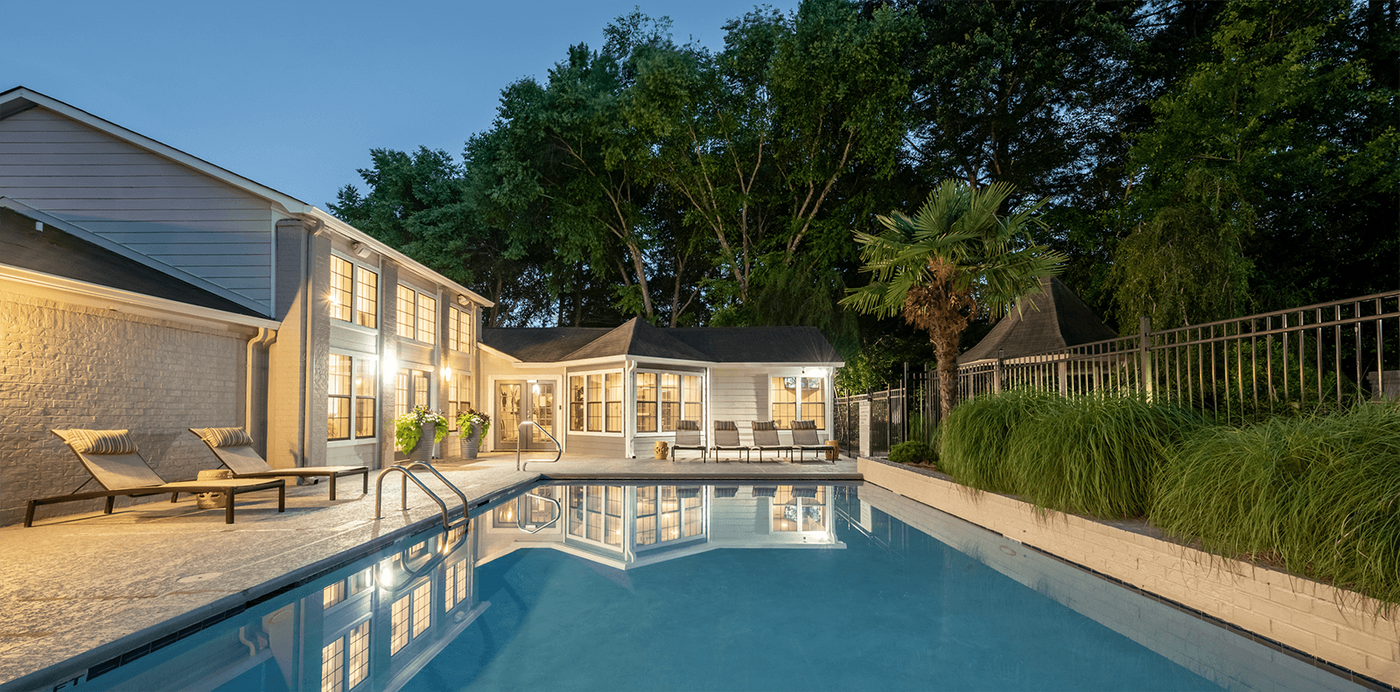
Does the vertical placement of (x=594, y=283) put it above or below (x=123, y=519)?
above

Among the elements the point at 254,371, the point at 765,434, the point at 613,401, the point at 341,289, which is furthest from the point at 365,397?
the point at 765,434

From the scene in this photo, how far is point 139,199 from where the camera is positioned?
10492mm

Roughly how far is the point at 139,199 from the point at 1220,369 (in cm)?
1604

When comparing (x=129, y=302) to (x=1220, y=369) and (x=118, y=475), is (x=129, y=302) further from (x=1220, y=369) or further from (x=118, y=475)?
(x=1220, y=369)

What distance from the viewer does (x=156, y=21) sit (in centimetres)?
11125

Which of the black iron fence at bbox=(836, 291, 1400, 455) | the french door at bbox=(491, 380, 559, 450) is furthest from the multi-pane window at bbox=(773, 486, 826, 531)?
the french door at bbox=(491, 380, 559, 450)

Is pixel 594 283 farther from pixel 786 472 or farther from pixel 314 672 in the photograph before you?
pixel 314 672

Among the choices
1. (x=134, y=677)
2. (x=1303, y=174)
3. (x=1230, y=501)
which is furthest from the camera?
(x=1303, y=174)

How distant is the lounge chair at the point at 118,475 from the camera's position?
678 centimetres

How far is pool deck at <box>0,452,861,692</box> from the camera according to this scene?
11.5 ft

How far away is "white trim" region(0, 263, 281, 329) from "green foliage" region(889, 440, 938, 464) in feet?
31.5

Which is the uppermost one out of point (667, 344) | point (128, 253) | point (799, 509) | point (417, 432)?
point (128, 253)

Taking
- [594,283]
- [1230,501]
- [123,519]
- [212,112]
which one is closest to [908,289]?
[1230,501]

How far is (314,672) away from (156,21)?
5783 inches
